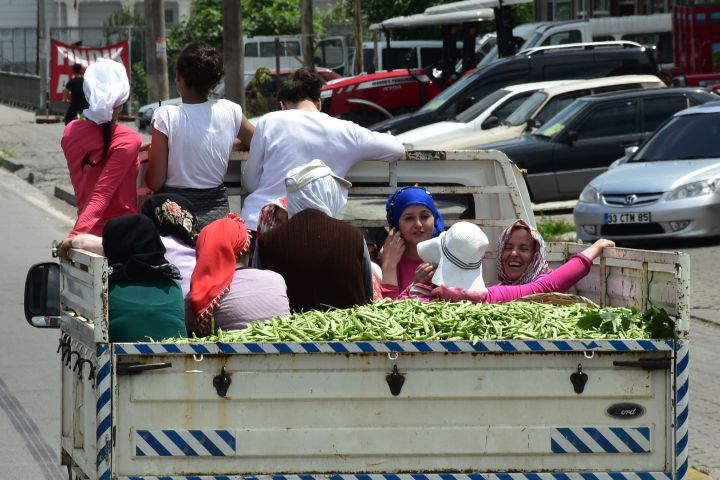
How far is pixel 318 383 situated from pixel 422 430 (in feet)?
1.22

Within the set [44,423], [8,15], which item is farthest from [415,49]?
[8,15]

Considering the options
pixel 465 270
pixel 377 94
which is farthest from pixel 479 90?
pixel 465 270

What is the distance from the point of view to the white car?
20109 mm

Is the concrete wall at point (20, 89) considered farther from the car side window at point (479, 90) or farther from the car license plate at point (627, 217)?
the car license plate at point (627, 217)

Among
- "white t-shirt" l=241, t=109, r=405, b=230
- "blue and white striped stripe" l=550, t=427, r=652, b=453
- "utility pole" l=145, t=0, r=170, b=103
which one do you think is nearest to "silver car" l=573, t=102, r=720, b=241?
"white t-shirt" l=241, t=109, r=405, b=230

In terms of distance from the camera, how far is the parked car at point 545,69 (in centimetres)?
2284

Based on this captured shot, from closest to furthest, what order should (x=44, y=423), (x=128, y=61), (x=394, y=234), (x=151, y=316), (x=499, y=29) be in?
(x=151, y=316) < (x=394, y=234) < (x=44, y=423) < (x=499, y=29) < (x=128, y=61)

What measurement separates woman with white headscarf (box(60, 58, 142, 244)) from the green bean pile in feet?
4.70

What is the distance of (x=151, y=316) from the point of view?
4.78 meters

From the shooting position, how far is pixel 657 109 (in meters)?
18.7

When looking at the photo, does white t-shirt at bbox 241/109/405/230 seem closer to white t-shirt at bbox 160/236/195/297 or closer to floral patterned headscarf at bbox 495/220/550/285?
floral patterned headscarf at bbox 495/220/550/285

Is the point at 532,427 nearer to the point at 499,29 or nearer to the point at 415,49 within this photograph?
the point at 499,29

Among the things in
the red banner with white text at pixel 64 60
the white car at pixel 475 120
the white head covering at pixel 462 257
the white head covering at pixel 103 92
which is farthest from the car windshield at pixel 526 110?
the red banner with white text at pixel 64 60

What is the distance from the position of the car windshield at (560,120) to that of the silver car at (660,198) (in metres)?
2.67
